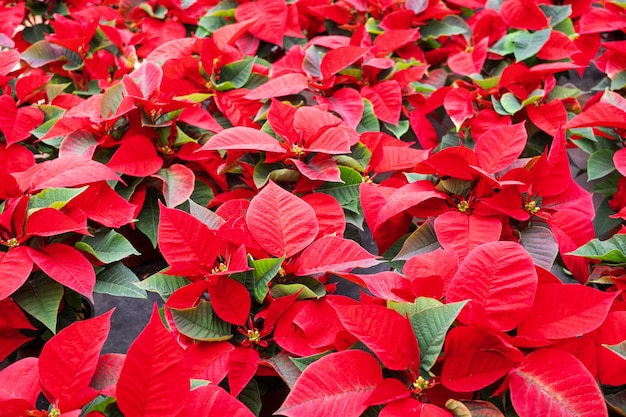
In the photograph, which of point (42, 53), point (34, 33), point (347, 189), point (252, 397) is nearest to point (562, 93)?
point (347, 189)

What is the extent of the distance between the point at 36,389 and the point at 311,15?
Result: 3.84 ft

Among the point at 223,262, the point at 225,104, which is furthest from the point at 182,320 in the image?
the point at 225,104

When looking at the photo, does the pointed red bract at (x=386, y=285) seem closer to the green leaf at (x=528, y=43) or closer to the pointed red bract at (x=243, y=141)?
the pointed red bract at (x=243, y=141)

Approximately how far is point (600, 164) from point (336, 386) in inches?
28.9

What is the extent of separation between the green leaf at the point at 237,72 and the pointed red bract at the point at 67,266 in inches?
20.5

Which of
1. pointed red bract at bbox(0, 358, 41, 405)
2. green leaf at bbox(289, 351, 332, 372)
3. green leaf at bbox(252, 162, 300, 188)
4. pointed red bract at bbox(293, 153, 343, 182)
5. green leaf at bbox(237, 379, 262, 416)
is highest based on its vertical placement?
pointed red bract at bbox(0, 358, 41, 405)

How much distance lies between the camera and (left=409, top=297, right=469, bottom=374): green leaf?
634 millimetres

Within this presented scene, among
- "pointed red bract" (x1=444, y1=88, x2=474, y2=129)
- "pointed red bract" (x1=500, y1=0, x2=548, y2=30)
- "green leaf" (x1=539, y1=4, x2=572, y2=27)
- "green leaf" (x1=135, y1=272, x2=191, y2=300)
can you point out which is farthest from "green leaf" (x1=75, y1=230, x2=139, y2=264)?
"green leaf" (x1=539, y1=4, x2=572, y2=27)

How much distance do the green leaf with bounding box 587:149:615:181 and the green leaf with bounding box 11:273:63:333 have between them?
89cm

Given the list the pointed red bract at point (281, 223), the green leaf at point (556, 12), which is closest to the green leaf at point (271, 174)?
the pointed red bract at point (281, 223)

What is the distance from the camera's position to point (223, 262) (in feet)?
2.68

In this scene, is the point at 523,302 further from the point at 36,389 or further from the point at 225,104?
the point at 225,104

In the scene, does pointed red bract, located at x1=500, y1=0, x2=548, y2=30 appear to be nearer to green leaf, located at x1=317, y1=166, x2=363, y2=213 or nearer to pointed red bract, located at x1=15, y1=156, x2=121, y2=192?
green leaf, located at x1=317, y1=166, x2=363, y2=213

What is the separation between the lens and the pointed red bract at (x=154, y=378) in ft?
1.87
